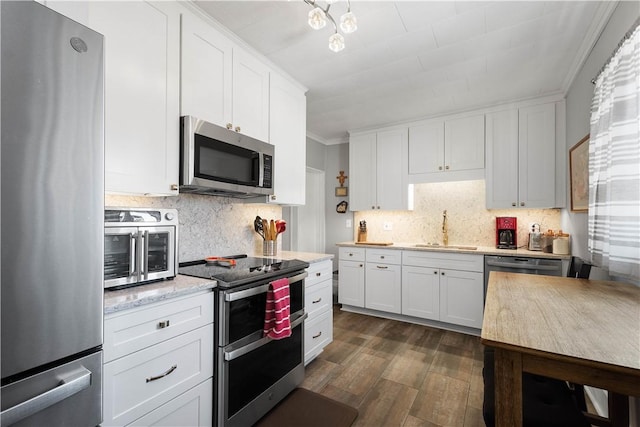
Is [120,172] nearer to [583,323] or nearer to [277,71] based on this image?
[277,71]

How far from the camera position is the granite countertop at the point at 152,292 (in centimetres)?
115

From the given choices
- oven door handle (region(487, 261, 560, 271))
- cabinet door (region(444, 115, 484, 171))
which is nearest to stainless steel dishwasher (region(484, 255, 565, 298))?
oven door handle (region(487, 261, 560, 271))

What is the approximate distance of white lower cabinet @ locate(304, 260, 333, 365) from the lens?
7.63 feet

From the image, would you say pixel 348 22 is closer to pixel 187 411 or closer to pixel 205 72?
pixel 205 72

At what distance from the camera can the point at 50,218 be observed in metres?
0.74

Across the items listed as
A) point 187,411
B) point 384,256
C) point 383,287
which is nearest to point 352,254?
point 384,256

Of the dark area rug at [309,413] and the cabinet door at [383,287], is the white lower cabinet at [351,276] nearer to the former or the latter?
the cabinet door at [383,287]

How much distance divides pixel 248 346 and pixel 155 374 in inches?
19.1

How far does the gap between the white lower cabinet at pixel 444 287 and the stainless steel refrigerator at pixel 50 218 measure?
3.14 metres

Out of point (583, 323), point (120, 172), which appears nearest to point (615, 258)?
point (583, 323)

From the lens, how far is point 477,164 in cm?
337

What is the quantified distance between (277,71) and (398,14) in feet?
3.61

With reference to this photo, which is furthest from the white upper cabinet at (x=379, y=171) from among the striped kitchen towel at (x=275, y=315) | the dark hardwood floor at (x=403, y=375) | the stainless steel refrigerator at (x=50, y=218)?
the stainless steel refrigerator at (x=50, y=218)

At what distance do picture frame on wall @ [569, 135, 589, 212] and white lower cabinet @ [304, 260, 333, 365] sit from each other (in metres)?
2.08
